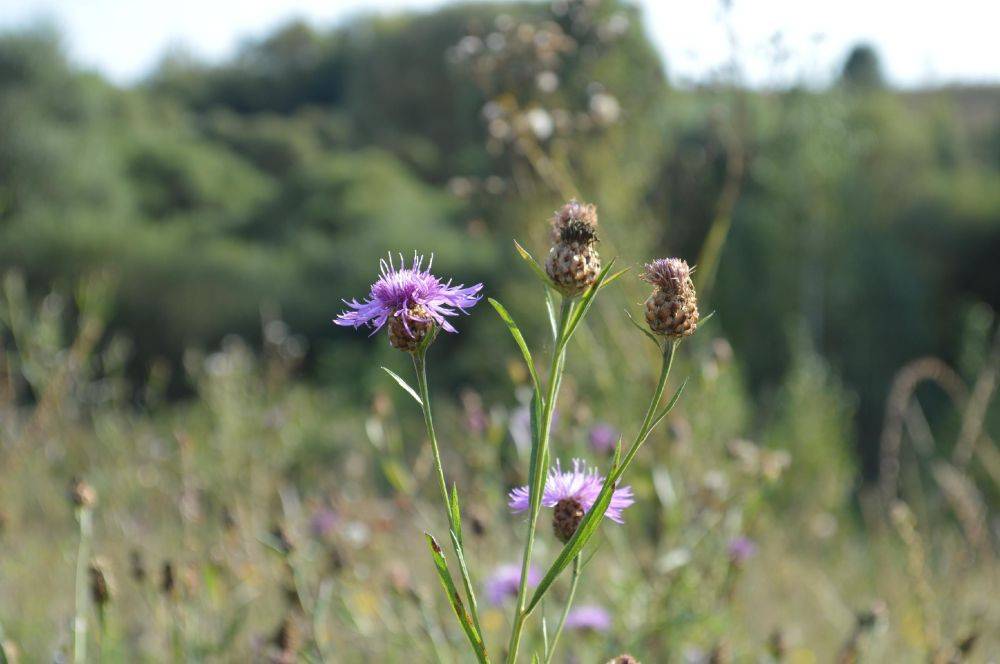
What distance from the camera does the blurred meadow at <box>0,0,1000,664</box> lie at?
65.8 inches

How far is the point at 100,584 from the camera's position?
1044 millimetres

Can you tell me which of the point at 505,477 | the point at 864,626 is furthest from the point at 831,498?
the point at 864,626

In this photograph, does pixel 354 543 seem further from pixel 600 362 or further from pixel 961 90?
pixel 961 90

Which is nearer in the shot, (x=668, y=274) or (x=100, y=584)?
(x=668, y=274)

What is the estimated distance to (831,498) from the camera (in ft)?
11.8

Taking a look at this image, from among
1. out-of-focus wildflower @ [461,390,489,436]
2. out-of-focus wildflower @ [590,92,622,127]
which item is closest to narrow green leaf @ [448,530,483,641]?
out-of-focus wildflower @ [461,390,489,436]

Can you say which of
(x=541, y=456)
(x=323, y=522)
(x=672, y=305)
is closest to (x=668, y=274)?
(x=672, y=305)

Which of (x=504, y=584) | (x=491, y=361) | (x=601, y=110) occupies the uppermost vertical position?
(x=491, y=361)

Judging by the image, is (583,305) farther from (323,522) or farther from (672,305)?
(323,522)

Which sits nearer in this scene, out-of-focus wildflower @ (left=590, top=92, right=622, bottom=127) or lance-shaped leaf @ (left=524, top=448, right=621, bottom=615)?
lance-shaped leaf @ (left=524, top=448, right=621, bottom=615)

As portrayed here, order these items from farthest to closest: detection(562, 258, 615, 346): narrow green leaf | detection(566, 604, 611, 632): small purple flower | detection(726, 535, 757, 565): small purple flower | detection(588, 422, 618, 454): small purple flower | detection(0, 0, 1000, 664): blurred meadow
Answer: detection(588, 422, 618, 454): small purple flower → detection(0, 0, 1000, 664): blurred meadow → detection(566, 604, 611, 632): small purple flower → detection(726, 535, 757, 565): small purple flower → detection(562, 258, 615, 346): narrow green leaf

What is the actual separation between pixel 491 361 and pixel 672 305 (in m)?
4.61

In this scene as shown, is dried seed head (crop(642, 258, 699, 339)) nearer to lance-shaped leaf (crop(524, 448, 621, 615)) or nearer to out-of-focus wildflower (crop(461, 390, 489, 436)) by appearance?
lance-shaped leaf (crop(524, 448, 621, 615))

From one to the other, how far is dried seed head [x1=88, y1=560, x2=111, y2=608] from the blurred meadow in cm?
4
